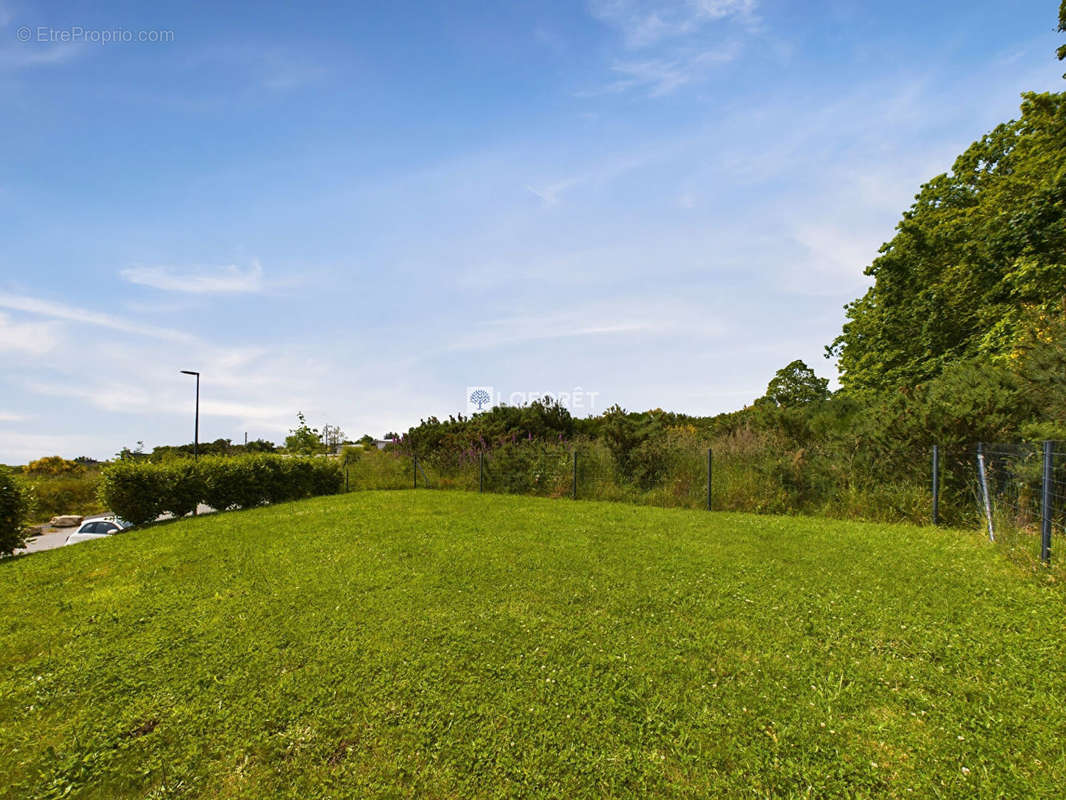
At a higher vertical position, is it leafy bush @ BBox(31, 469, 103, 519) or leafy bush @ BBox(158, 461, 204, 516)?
leafy bush @ BBox(158, 461, 204, 516)

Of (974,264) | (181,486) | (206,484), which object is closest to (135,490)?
(181,486)

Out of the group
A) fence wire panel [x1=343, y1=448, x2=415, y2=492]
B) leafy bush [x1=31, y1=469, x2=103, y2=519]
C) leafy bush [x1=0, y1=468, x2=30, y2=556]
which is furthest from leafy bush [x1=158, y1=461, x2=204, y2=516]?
leafy bush [x1=31, y1=469, x2=103, y2=519]

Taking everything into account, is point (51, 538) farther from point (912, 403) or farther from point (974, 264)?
point (974, 264)

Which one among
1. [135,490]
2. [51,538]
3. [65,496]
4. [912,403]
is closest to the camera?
[912,403]

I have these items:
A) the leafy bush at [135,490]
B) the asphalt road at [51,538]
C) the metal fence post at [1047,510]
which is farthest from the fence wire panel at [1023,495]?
the asphalt road at [51,538]

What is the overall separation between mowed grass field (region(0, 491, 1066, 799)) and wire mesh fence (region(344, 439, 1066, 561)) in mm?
1289

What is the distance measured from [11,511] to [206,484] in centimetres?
348

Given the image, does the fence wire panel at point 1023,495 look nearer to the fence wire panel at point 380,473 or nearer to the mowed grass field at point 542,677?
the mowed grass field at point 542,677

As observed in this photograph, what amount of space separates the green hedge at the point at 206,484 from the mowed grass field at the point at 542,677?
4281 mm

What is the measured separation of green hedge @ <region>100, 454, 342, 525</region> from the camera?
10.1 m

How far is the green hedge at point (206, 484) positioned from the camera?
10.1m

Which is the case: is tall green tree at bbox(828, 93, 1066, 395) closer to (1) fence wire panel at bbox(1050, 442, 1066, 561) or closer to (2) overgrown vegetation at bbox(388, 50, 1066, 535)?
(2) overgrown vegetation at bbox(388, 50, 1066, 535)

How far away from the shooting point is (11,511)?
8.19 m

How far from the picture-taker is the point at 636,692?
3.09 metres
